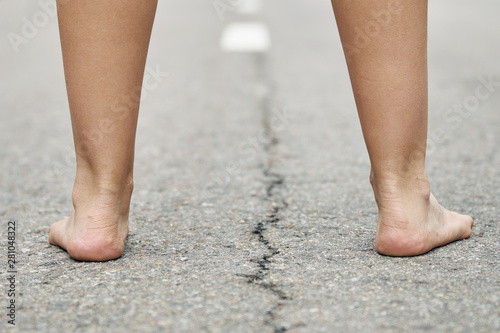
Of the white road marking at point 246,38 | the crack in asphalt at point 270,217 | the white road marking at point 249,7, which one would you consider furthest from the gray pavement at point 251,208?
the white road marking at point 249,7

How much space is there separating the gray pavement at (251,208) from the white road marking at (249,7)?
9.72 feet

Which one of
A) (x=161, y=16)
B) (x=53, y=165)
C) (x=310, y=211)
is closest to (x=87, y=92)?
(x=310, y=211)

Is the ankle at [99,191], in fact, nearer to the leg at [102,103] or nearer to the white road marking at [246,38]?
the leg at [102,103]

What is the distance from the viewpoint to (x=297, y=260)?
1.36 metres

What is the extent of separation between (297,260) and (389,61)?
1.52 feet

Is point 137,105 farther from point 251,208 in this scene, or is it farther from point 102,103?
point 251,208

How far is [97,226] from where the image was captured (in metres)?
1.34

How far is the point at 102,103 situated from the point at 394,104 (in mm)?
603

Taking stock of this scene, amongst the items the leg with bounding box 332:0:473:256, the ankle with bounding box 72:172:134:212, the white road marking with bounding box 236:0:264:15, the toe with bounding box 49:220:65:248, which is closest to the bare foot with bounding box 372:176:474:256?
the leg with bounding box 332:0:473:256

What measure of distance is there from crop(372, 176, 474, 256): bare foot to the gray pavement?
3 centimetres

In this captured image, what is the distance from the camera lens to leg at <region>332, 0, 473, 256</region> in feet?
4.20

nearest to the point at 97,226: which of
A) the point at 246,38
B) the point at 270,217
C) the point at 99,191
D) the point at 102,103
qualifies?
the point at 99,191

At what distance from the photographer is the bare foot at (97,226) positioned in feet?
4.40

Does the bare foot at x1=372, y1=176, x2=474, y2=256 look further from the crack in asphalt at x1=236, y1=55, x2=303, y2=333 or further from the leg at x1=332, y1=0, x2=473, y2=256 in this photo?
the crack in asphalt at x1=236, y1=55, x2=303, y2=333
